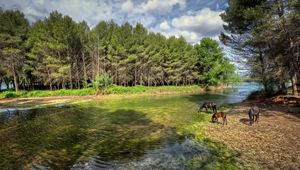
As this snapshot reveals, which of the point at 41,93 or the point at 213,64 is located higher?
the point at 213,64

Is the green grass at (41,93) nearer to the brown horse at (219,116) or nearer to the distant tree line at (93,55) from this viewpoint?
the distant tree line at (93,55)

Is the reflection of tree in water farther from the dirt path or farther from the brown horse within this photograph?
the brown horse

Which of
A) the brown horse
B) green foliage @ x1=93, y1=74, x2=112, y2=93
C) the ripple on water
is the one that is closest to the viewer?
the ripple on water

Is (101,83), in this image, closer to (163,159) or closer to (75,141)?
(75,141)

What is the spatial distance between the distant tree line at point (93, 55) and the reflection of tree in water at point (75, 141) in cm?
3246

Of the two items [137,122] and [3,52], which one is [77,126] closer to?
[137,122]

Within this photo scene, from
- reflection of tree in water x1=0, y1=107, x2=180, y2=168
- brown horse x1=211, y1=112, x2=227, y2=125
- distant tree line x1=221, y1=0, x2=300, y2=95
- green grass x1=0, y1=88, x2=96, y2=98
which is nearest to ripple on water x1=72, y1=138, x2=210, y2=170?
reflection of tree in water x1=0, y1=107, x2=180, y2=168

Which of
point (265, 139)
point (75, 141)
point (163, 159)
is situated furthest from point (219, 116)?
point (75, 141)

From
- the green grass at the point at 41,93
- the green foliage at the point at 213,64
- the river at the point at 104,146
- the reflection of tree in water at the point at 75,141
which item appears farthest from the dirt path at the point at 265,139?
the green foliage at the point at 213,64

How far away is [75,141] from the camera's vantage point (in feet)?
40.4

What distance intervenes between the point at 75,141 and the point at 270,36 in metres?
18.6

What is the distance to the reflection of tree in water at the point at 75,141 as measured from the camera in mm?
9695

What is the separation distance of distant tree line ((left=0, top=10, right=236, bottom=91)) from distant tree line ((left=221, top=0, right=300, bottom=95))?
2987 centimetres

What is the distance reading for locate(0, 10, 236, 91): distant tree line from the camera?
46.2 m
